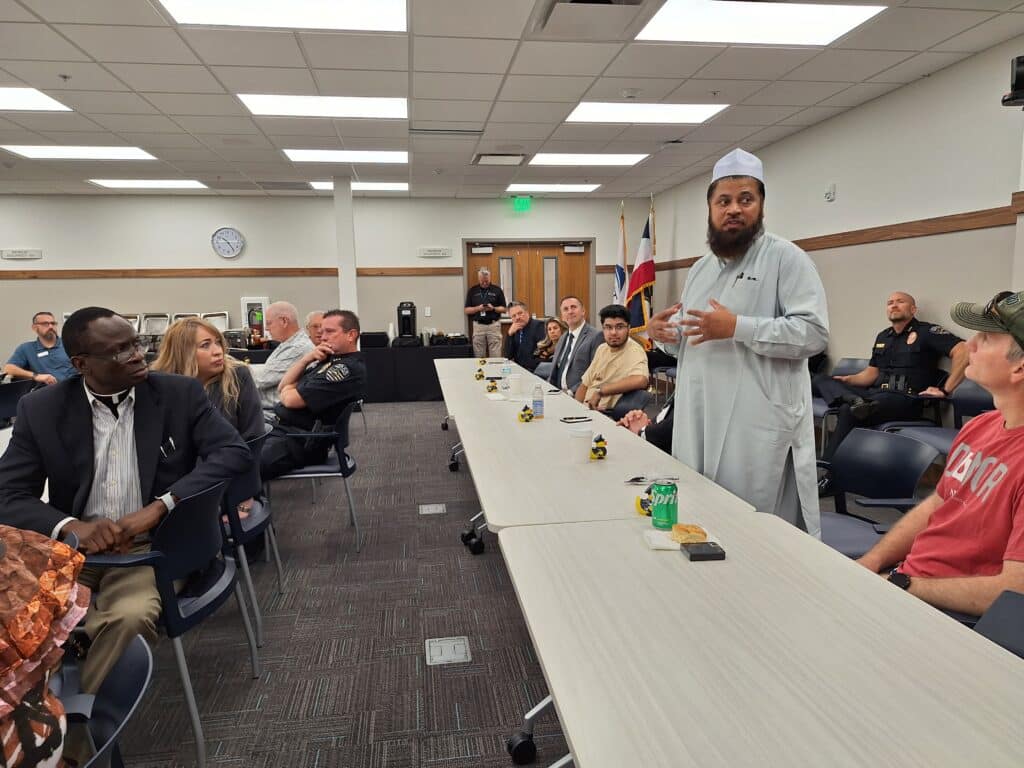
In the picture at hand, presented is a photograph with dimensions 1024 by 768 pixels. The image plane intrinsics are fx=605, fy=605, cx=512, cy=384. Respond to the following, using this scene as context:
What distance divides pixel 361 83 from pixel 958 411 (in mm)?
4809

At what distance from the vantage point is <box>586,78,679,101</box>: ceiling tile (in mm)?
4535

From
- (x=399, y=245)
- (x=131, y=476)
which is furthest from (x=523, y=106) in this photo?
(x=399, y=245)

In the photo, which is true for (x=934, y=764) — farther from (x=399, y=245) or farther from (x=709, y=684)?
(x=399, y=245)

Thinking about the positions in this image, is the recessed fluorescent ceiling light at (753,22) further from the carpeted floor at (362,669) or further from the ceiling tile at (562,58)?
the carpeted floor at (362,669)

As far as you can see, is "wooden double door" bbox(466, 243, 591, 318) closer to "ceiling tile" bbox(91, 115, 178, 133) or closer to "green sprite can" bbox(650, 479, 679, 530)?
"ceiling tile" bbox(91, 115, 178, 133)

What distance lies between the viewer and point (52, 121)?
209 inches

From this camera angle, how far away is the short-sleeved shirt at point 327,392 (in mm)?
3498

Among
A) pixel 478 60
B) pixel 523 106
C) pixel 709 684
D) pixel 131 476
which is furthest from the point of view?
pixel 523 106

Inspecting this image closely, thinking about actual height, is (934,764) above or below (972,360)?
below

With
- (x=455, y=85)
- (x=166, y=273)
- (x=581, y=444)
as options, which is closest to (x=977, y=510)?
(x=581, y=444)

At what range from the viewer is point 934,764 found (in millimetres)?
778

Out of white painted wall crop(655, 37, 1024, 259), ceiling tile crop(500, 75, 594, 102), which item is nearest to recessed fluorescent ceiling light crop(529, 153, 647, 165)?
white painted wall crop(655, 37, 1024, 259)

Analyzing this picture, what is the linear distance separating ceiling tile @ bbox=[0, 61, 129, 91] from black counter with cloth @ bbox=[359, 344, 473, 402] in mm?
4225

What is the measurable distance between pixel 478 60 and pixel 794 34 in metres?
2.03
